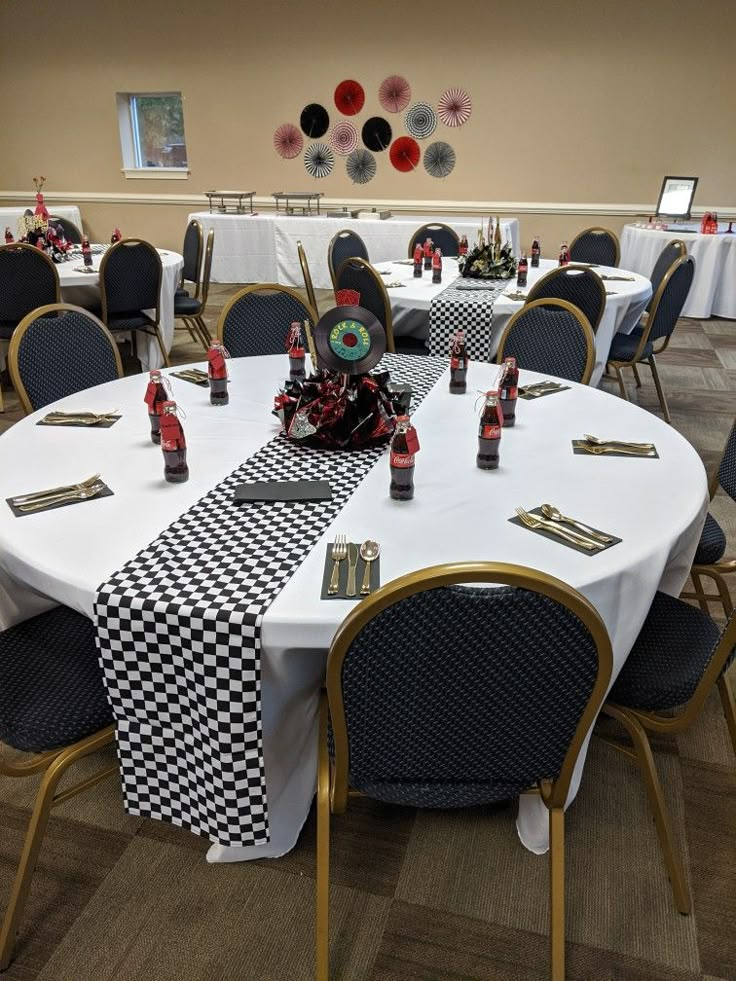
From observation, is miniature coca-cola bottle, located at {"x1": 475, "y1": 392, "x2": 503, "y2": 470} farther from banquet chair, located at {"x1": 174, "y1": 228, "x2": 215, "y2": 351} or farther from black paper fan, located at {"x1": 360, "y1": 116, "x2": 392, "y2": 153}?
black paper fan, located at {"x1": 360, "y1": 116, "x2": 392, "y2": 153}

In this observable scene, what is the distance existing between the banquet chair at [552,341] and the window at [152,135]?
7646 millimetres

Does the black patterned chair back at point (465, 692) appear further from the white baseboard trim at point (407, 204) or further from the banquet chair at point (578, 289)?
the white baseboard trim at point (407, 204)

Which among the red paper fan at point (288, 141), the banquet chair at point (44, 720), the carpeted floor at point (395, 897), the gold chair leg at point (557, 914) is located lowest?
the carpeted floor at point (395, 897)

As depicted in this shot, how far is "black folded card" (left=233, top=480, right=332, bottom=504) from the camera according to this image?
5.21 ft

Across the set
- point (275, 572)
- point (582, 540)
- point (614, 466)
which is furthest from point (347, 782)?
point (614, 466)

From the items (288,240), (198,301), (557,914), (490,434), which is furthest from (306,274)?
(557,914)

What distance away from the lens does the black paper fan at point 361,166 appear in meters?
8.38

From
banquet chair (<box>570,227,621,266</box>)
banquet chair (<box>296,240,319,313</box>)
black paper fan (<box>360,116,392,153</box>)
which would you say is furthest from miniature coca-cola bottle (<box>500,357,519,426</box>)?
black paper fan (<box>360,116,392,153</box>)

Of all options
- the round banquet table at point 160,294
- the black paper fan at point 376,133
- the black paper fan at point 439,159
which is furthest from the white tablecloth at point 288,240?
the round banquet table at point 160,294

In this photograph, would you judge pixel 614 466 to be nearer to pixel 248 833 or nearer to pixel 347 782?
pixel 347 782

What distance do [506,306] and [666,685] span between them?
2660 millimetres

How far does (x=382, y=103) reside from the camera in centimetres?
810

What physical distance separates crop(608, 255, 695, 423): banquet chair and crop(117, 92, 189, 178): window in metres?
7.06

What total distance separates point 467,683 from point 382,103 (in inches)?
333
